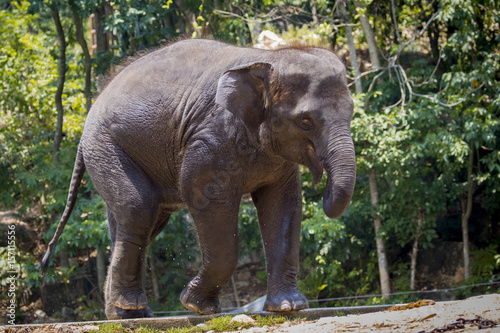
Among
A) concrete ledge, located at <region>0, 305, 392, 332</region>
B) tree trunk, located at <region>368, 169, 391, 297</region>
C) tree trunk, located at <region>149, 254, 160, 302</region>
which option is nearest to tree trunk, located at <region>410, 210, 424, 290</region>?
tree trunk, located at <region>368, 169, 391, 297</region>

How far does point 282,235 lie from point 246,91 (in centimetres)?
111

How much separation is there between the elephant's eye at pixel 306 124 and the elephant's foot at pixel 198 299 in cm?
140

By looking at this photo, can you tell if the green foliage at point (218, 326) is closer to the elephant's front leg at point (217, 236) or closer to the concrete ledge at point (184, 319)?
the concrete ledge at point (184, 319)

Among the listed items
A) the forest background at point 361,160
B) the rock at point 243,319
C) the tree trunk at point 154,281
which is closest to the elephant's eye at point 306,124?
the rock at point 243,319

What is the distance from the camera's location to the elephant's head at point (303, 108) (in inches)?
147

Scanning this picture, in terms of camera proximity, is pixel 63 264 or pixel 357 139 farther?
pixel 63 264

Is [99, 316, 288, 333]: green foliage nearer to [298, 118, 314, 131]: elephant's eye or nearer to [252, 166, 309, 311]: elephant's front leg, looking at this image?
[252, 166, 309, 311]: elephant's front leg

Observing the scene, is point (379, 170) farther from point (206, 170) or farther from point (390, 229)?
point (206, 170)

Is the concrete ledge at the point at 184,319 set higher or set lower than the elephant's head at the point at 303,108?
lower

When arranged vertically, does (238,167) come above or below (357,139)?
below

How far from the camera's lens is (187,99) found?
436 cm

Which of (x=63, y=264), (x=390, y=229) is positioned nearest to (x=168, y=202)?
(x=390, y=229)

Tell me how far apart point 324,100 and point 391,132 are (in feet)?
17.1

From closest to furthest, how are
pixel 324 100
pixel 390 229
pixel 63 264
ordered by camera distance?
pixel 324 100 → pixel 390 229 → pixel 63 264
